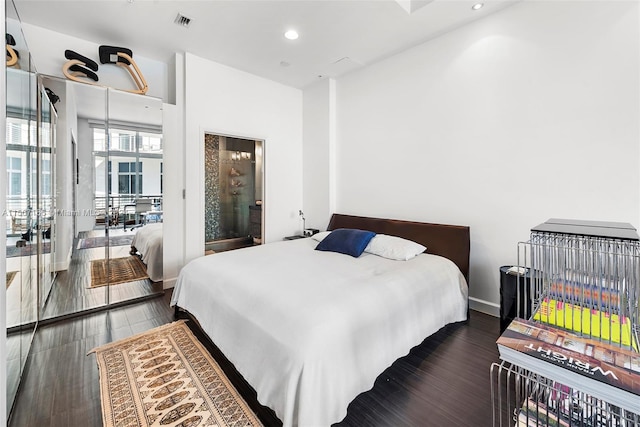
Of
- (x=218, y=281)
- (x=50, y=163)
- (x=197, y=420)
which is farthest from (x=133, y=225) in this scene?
(x=197, y=420)

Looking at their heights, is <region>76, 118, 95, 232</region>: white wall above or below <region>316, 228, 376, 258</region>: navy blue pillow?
above

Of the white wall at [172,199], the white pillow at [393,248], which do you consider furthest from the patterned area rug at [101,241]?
the white pillow at [393,248]

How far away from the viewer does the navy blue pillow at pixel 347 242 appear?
2.96 m

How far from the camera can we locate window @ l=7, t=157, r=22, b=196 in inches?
67.2

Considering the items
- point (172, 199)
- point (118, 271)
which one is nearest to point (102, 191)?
point (172, 199)

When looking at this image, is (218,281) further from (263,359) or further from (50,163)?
(50,163)

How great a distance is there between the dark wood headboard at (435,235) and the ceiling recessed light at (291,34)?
2414mm

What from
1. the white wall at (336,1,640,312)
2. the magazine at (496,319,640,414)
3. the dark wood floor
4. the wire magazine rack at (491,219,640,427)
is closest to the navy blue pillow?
the white wall at (336,1,640,312)

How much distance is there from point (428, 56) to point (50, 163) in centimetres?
423

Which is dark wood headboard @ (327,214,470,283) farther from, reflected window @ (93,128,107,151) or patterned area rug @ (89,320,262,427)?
reflected window @ (93,128,107,151)

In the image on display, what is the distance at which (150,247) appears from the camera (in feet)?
11.4

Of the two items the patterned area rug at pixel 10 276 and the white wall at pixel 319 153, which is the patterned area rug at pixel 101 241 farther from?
the white wall at pixel 319 153

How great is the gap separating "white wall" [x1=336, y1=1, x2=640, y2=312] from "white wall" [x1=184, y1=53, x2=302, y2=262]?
4.69 feet

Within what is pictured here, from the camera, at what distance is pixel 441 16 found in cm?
282
